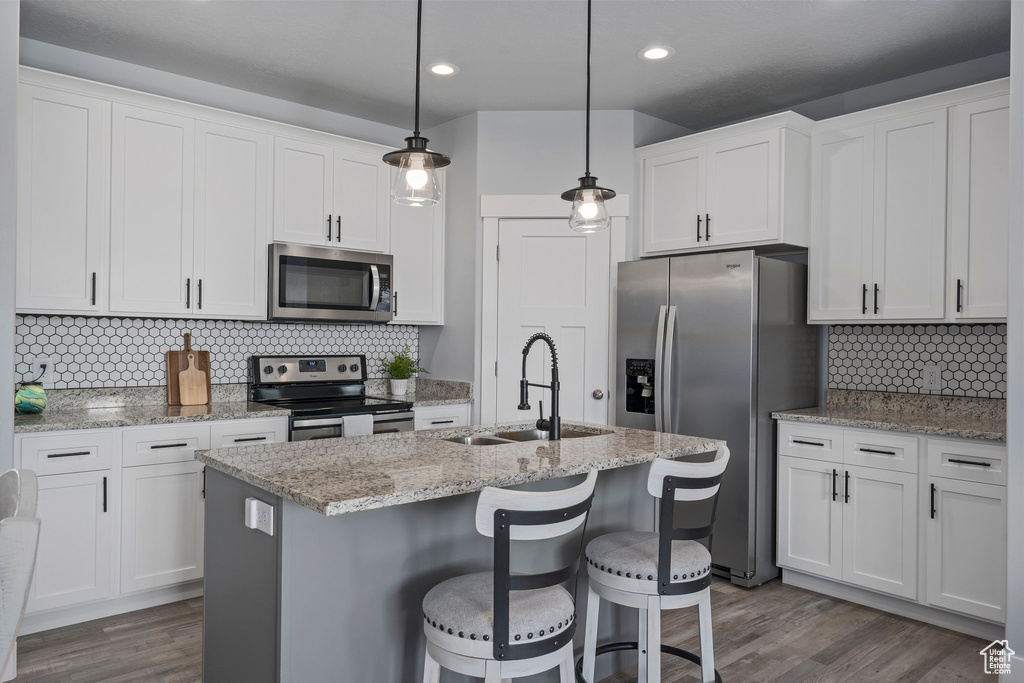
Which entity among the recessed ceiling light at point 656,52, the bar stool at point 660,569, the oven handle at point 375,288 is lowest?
the bar stool at point 660,569

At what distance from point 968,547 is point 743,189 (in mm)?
2084

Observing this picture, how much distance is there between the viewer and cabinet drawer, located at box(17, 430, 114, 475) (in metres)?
2.83

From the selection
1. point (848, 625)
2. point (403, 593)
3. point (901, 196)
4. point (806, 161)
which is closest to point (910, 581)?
point (848, 625)

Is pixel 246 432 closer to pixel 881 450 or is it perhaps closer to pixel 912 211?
pixel 881 450

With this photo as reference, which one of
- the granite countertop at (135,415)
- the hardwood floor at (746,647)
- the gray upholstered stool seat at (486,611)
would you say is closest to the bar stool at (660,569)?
the gray upholstered stool seat at (486,611)

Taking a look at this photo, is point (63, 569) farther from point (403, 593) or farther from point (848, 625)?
point (848, 625)

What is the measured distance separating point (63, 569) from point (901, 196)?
4.33 m

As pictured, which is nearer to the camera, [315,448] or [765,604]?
[315,448]

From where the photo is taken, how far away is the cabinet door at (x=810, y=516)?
3398 mm

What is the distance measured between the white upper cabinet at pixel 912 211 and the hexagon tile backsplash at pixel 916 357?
31 cm

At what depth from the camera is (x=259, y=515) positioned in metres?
1.87

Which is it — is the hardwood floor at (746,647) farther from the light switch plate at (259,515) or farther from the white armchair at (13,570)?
the white armchair at (13,570)

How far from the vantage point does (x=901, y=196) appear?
3428 millimetres

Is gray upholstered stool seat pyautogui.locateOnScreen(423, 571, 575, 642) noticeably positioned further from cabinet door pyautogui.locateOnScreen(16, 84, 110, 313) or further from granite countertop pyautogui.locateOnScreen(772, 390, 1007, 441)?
cabinet door pyautogui.locateOnScreen(16, 84, 110, 313)
